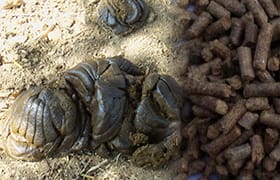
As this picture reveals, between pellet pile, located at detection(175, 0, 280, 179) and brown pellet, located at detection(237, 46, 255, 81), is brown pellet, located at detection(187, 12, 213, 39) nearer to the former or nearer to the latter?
pellet pile, located at detection(175, 0, 280, 179)

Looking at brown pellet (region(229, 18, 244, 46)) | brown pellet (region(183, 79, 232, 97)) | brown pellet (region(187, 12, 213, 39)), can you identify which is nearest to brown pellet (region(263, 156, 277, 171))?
brown pellet (region(183, 79, 232, 97))

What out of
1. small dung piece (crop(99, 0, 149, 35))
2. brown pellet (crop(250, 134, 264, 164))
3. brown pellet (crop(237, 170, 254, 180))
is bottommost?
brown pellet (crop(237, 170, 254, 180))

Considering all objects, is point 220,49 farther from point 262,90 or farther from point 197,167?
point 197,167

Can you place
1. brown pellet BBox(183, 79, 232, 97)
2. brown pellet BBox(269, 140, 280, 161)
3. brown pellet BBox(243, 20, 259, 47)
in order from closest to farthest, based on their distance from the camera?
1. brown pellet BBox(269, 140, 280, 161)
2. brown pellet BBox(183, 79, 232, 97)
3. brown pellet BBox(243, 20, 259, 47)

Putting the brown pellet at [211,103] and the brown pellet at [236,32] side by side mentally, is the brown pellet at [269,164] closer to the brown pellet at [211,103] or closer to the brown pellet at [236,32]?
the brown pellet at [211,103]

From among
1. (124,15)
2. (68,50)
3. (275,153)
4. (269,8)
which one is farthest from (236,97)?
(68,50)

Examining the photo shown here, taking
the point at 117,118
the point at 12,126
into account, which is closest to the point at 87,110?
the point at 117,118
